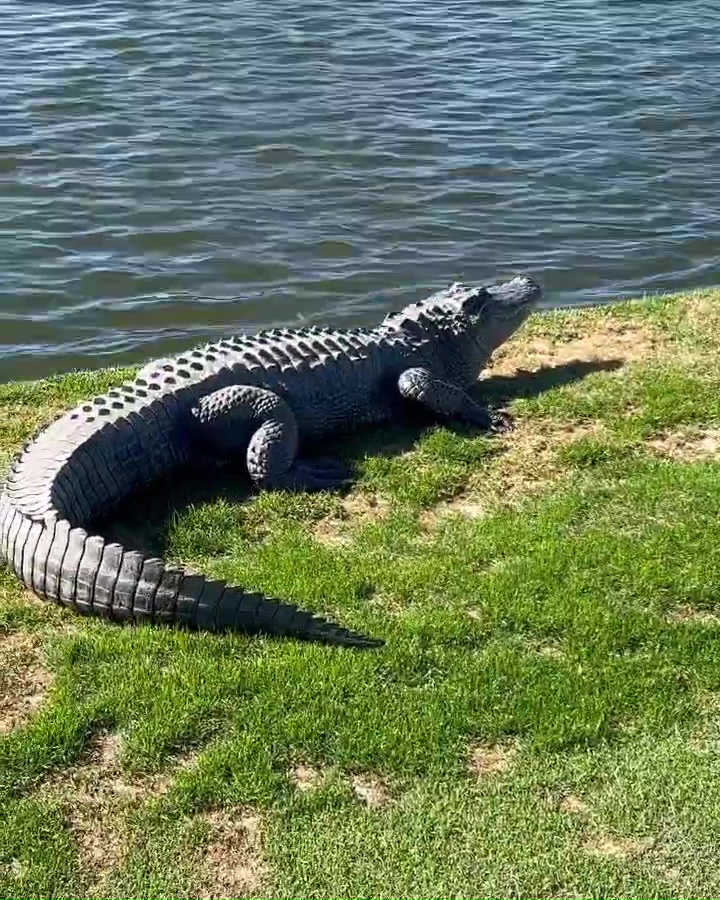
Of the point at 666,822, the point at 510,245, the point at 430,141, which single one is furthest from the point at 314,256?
the point at 666,822

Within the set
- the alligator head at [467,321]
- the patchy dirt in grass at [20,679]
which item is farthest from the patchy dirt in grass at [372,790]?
the alligator head at [467,321]

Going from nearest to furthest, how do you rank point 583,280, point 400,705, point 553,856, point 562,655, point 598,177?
point 553,856, point 400,705, point 562,655, point 583,280, point 598,177

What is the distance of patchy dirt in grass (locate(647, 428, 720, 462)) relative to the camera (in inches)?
261

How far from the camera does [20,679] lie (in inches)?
189

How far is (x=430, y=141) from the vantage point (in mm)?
14047

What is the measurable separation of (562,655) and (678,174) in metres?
9.91

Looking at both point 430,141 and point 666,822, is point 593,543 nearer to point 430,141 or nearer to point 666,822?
point 666,822

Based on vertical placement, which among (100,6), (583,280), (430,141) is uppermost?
(100,6)

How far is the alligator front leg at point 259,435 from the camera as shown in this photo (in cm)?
640

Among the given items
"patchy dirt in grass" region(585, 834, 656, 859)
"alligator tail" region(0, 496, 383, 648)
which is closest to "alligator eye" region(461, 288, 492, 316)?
"alligator tail" region(0, 496, 383, 648)

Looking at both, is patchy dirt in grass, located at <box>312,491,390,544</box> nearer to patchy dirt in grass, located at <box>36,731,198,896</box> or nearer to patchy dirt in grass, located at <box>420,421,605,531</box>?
patchy dirt in grass, located at <box>420,421,605,531</box>

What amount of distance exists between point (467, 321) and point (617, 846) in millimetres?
4621

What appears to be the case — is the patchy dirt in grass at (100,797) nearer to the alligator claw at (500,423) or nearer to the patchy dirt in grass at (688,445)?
the alligator claw at (500,423)

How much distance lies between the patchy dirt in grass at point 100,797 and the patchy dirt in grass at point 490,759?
1028mm
